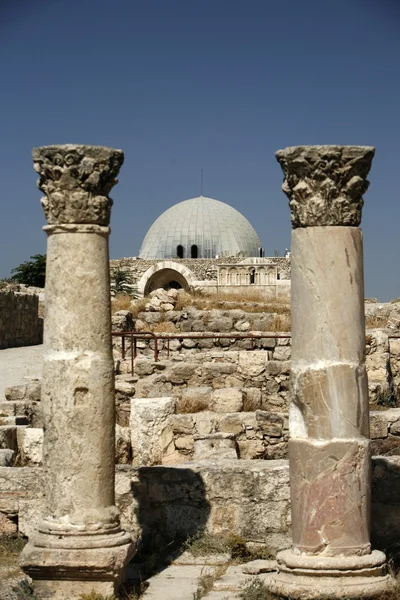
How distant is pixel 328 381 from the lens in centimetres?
826

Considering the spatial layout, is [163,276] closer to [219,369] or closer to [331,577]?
[219,369]

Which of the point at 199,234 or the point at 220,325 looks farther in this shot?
the point at 199,234

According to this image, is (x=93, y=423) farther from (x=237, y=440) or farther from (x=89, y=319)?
(x=237, y=440)

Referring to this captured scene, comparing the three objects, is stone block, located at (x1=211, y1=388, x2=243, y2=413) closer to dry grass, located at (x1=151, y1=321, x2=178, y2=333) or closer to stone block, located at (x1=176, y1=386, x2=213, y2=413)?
stone block, located at (x1=176, y1=386, x2=213, y2=413)

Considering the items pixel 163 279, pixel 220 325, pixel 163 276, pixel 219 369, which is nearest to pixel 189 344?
pixel 220 325

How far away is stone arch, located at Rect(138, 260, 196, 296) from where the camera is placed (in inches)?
1743

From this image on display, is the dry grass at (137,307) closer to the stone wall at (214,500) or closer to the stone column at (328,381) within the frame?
the stone wall at (214,500)

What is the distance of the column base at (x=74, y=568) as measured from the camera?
8.37m

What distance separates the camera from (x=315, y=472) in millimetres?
8195

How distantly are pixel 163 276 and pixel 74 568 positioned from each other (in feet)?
129

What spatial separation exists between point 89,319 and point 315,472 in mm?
2050

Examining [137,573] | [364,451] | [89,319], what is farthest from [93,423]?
[364,451]

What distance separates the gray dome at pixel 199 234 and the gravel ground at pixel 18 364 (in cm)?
4239

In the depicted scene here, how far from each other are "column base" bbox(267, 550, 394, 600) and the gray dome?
59.7 metres
